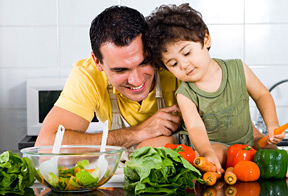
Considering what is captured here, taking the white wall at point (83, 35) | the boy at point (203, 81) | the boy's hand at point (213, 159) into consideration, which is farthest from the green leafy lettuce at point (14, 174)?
the white wall at point (83, 35)

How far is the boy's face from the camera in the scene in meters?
1.42

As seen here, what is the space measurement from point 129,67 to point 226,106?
0.36 meters

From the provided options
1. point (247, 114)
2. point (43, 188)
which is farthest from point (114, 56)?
point (43, 188)

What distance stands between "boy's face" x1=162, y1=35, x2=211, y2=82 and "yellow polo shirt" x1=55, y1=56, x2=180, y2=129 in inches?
10.4

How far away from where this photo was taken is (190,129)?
55.0 inches

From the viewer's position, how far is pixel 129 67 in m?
1.54

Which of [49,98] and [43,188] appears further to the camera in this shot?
[49,98]

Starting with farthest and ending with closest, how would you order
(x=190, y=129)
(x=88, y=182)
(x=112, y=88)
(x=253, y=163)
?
(x=112, y=88) < (x=190, y=129) < (x=253, y=163) < (x=88, y=182)

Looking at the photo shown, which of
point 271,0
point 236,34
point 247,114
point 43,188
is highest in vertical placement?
point 271,0

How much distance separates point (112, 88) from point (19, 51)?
1.34 metres

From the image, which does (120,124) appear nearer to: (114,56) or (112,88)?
(112,88)

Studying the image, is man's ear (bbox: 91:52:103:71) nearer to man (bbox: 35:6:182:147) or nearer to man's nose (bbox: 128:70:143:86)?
man (bbox: 35:6:182:147)

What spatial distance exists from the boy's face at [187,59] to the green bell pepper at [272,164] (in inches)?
17.5

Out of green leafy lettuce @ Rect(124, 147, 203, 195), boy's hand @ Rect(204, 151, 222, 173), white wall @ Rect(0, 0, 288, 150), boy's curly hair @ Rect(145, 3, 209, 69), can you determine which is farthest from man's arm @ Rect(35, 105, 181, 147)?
white wall @ Rect(0, 0, 288, 150)
